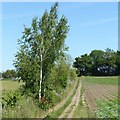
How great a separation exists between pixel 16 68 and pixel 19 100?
443cm

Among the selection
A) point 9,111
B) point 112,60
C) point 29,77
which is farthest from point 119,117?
point 112,60

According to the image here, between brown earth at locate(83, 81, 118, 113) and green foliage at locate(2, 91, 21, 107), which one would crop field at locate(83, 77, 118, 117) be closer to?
brown earth at locate(83, 81, 118, 113)

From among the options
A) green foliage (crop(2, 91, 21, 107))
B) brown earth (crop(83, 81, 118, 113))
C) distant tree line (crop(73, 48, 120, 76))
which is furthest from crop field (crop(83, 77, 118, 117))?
distant tree line (crop(73, 48, 120, 76))

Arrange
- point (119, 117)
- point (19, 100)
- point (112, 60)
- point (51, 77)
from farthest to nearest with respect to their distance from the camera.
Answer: point (112, 60) < point (51, 77) < point (19, 100) < point (119, 117)

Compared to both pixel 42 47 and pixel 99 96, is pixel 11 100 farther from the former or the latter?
pixel 99 96

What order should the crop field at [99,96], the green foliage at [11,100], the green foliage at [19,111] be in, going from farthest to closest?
the crop field at [99,96], the green foliage at [11,100], the green foliage at [19,111]

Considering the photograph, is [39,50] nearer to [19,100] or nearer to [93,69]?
[19,100]

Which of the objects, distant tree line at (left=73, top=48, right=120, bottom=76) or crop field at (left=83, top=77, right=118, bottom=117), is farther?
distant tree line at (left=73, top=48, right=120, bottom=76)

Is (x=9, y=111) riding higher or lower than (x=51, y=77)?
lower

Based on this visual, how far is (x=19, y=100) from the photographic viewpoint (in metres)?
14.2

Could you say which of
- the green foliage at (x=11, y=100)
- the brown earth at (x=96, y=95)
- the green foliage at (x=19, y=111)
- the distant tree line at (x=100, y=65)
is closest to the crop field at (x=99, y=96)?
the brown earth at (x=96, y=95)

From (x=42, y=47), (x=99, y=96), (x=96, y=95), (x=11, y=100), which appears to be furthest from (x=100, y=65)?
(x=11, y=100)

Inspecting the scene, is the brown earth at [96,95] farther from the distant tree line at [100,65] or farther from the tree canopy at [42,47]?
the distant tree line at [100,65]

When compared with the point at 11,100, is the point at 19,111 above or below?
below
